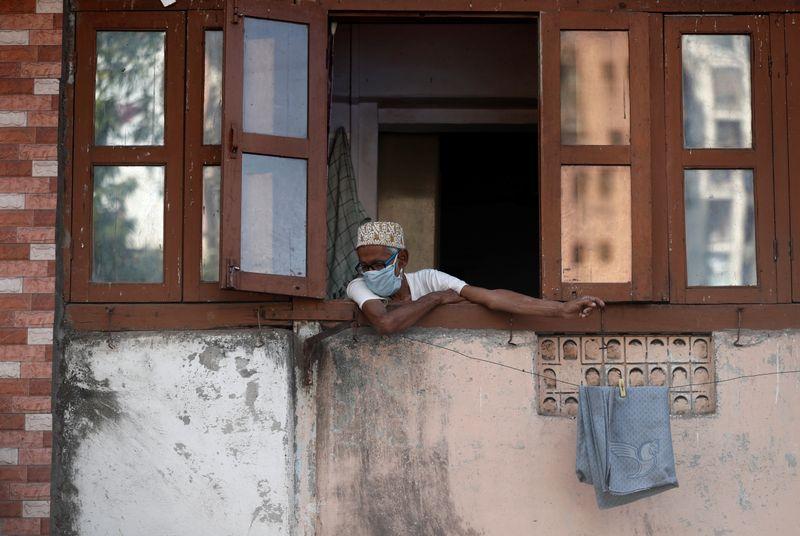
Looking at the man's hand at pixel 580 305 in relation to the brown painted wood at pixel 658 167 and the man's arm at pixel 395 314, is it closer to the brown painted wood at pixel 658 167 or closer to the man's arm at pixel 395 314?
the brown painted wood at pixel 658 167

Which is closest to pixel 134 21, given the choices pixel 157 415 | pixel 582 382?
pixel 157 415

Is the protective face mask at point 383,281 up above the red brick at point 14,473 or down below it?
above

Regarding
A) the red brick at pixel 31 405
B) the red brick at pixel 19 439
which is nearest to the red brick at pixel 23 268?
the red brick at pixel 31 405

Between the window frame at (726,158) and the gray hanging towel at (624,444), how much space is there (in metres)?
0.58

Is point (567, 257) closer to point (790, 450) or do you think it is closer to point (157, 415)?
point (790, 450)

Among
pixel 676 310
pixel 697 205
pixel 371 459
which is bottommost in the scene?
pixel 371 459

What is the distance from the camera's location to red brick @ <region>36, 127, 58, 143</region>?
17.5 ft

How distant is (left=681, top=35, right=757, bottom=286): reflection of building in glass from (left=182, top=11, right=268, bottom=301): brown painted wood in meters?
1.98

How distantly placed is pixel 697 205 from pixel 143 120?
2576mm

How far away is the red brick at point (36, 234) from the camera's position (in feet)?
17.4

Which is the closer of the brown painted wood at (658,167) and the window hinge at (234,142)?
the window hinge at (234,142)

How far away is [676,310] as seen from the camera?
17.3ft

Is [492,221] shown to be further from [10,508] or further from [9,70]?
[10,508]

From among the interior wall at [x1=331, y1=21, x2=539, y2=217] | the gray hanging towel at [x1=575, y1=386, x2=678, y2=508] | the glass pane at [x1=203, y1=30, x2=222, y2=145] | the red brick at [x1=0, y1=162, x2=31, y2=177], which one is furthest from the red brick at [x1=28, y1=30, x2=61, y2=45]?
the gray hanging towel at [x1=575, y1=386, x2=678, y2=508]
